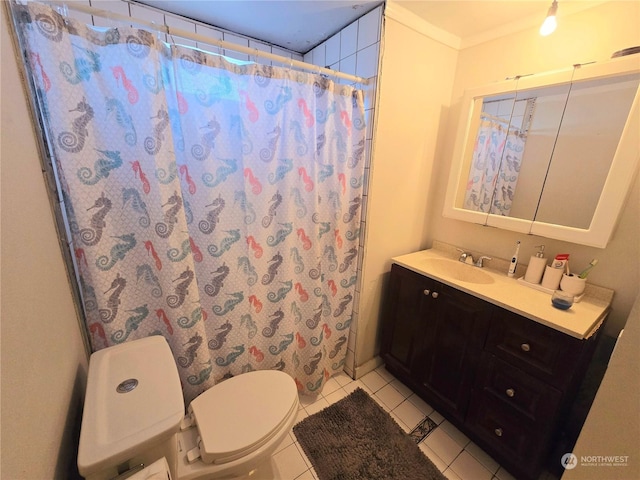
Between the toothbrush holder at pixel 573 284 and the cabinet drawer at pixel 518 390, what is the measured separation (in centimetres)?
47

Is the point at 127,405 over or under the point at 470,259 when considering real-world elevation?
under

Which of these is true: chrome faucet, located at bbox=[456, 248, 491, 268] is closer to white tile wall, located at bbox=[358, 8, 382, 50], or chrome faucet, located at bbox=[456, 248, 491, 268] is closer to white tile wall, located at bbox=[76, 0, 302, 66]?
white tile wall, located at bbox=[358, 8, 382, 50]

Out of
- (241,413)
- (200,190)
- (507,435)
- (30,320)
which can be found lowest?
(507,435)

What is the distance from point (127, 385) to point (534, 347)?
5.11ft

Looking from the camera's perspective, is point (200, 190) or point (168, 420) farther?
point (200, 190)

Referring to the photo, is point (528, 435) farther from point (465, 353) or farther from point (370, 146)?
point (370, 146)

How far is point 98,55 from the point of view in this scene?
2.74 ft

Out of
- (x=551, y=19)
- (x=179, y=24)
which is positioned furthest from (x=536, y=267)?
(x=179, y=24)

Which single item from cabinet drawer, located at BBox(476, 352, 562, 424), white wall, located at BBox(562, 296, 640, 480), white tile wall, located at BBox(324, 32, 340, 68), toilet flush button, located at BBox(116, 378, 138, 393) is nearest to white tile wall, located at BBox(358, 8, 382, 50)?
white tile wall, located at BBox(324, 32, 340, 68)

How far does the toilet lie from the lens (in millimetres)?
674

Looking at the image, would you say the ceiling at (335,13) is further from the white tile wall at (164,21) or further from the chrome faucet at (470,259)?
the chrome faucet at (470,259)

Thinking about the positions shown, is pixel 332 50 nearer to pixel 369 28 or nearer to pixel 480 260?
pixel 369 28

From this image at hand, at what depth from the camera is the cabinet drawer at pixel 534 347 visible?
0.99 meters

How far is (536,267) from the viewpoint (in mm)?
1348
